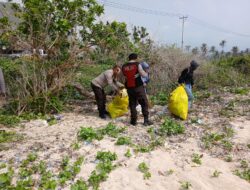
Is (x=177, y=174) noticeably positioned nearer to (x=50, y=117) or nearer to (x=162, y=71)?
(x=50, y=117)

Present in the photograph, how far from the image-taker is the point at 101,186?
3957mm

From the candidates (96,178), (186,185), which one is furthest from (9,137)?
(186,185)

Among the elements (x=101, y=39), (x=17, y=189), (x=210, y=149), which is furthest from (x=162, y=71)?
(x=17, y=189)

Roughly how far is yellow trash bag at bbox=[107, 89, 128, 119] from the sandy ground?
0.87 feet

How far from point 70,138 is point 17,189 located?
70.2 inches

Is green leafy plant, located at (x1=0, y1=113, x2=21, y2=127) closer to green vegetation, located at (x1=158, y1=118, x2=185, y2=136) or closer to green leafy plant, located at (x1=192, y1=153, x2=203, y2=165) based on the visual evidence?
green vegetation, located at (x1=158, y1=118, x2=185, y2=136)

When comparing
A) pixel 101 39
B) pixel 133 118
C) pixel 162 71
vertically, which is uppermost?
pixel 101 39

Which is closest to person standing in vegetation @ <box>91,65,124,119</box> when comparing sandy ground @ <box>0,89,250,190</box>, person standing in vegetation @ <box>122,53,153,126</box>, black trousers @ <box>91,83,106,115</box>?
black trousers @ <box>91,83,106,115</box>

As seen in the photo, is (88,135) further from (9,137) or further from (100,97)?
(100,97)

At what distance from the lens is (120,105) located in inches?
281

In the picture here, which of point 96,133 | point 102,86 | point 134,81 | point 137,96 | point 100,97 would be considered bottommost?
point 96,133

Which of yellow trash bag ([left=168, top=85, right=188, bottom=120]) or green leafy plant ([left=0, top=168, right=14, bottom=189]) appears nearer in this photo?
Result: green leafy plant ([left=0, top=168, right=14, bottom=189])

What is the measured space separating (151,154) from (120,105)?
2418mm

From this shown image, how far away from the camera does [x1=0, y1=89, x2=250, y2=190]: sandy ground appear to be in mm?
4113
